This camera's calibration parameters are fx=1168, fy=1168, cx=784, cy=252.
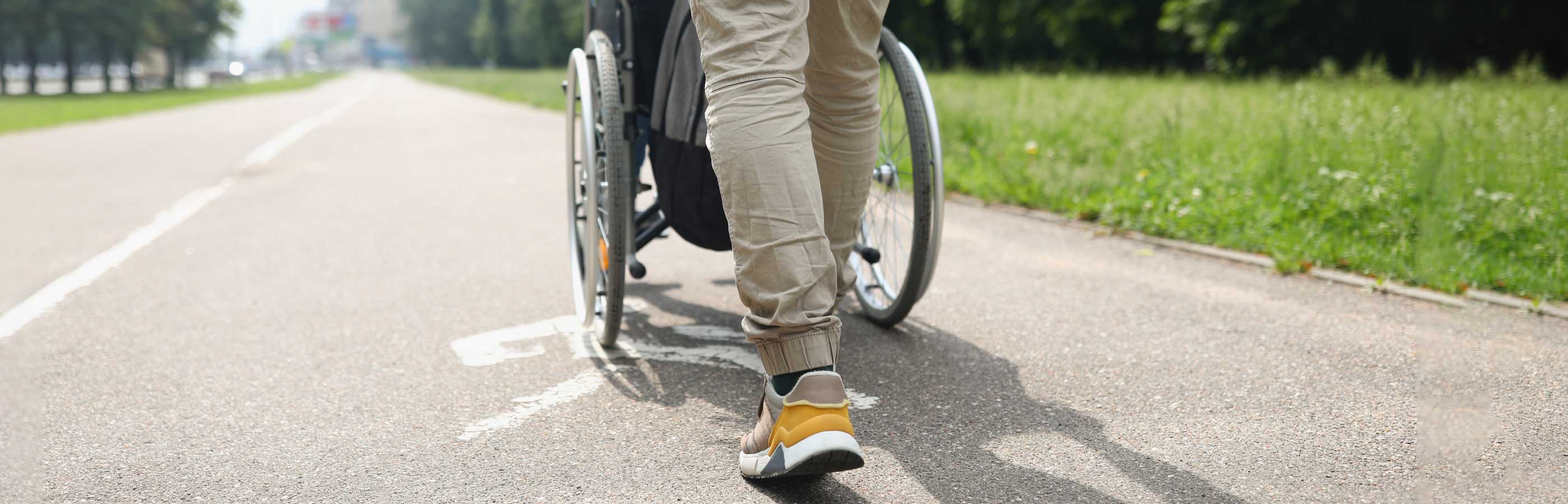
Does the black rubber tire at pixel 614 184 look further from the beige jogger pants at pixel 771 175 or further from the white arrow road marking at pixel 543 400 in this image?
the beige jogger pants at pixel 771 175

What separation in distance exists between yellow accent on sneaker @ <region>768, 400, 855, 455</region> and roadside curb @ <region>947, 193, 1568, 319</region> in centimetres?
269

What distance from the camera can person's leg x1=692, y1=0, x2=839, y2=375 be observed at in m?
2.12

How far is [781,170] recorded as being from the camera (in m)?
2.14

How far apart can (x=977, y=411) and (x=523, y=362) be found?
1.33 m

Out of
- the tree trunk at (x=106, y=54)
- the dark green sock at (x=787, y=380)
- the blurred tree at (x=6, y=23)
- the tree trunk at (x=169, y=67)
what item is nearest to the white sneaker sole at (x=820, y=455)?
the dark green sock at (x=787, y=380)

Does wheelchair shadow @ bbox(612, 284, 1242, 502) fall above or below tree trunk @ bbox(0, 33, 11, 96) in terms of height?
above

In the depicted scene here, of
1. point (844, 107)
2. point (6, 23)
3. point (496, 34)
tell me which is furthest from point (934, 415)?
point (496, 34)

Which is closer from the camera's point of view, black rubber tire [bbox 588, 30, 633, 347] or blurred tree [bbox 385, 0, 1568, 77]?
black rubber tire [bbox 588, 30, 633, 347]

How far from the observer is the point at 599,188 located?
10.9ft

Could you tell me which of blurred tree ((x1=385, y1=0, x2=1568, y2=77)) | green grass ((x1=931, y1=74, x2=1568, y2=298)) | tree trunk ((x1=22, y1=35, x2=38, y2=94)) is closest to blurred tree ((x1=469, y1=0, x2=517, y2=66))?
tree trunk ((x1=22, y1=35, x2=38, y2=94))

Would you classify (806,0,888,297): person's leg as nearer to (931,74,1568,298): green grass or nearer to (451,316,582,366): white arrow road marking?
(451,316,582,366): white arrow road marking

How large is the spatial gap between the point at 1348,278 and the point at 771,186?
Answer: 9.88 feet

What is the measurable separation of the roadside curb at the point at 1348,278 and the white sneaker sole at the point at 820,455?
270cm

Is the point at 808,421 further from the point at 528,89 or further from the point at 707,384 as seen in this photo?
the point at 528,89
